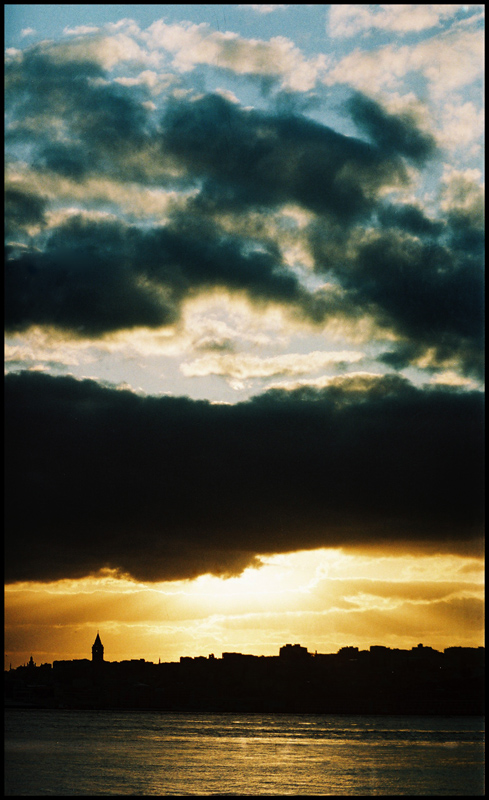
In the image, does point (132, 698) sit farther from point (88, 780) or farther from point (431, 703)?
point (88, 780)

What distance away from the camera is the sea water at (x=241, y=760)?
36.3 metres

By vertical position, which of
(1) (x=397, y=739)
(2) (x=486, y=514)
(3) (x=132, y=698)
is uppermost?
(2) (x=486, y=514)

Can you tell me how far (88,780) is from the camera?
37312 millimetres

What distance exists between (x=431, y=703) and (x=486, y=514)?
102m

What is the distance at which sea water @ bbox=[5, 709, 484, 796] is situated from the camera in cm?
3631

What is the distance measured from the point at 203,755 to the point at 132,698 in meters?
81.2

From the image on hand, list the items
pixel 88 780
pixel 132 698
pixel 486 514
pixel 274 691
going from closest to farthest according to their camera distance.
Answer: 1. pixel 486 514
2. pixel 88 780
3. pixel 274 691
4. pixel 132 698

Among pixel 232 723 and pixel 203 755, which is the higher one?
pixel 203 755

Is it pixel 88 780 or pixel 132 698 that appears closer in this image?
pixel 88 780

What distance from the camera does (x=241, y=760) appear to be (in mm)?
51750

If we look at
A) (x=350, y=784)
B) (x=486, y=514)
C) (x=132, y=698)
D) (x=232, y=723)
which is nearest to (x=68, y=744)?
(x=350, y=784)

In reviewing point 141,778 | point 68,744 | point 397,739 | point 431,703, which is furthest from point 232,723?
point 141,778

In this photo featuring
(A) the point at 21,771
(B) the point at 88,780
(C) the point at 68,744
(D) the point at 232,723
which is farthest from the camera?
(D) the point at 232,723

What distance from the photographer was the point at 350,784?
125 ft
